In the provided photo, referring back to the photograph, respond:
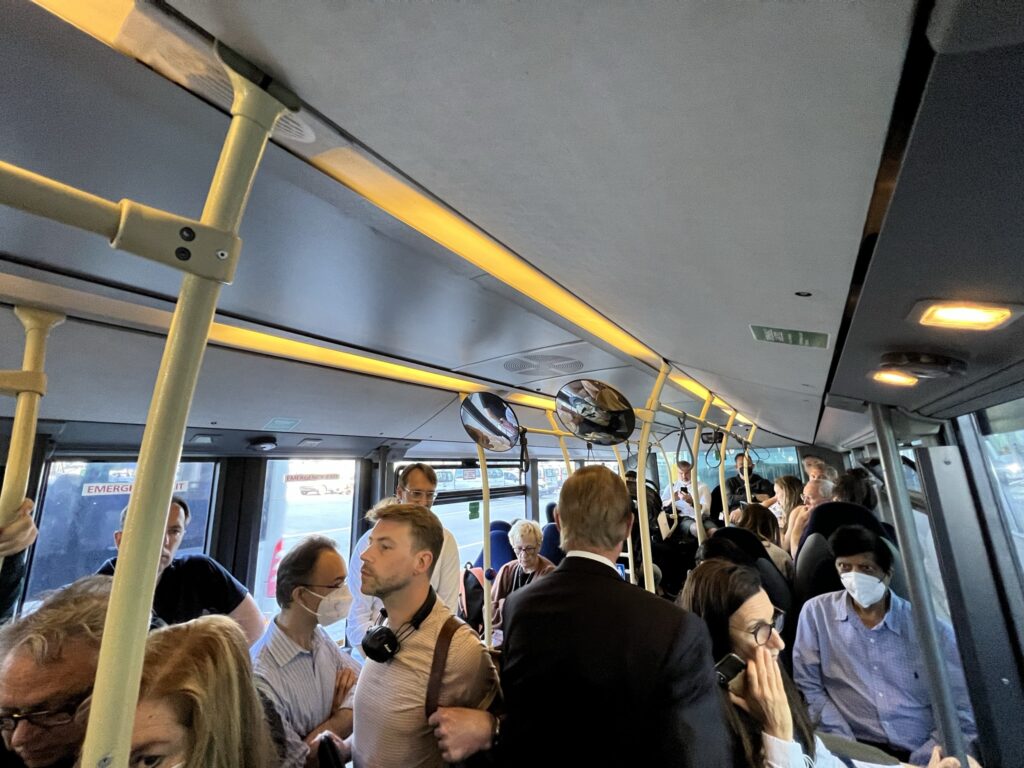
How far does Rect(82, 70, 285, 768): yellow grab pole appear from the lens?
1.55 feet

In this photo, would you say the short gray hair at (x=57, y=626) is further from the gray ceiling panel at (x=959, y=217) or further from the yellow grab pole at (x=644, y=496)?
the yellow grab pole at (x=644, y=496)

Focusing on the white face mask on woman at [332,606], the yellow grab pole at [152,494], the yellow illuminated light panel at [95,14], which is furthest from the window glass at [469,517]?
the yellow illuminated light panel at [95,14]

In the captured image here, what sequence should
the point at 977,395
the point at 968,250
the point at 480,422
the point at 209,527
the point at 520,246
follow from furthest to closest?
1. the point at 209,527
2. the point at 480,422
3. the point at 977,395
4. the point at 520,246
5. the point at 968,250

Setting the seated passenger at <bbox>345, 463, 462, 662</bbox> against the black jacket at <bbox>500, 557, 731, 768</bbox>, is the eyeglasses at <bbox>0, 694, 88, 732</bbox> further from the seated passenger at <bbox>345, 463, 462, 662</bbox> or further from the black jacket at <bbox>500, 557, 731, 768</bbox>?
the seated passenger at <bbox>345, 463, 462, 662</bbox>

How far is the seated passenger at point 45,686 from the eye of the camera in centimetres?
100

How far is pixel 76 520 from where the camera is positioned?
2920mm

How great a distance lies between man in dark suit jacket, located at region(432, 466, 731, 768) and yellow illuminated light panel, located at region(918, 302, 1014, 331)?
1.05 metres

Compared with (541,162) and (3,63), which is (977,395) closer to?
(541,162)

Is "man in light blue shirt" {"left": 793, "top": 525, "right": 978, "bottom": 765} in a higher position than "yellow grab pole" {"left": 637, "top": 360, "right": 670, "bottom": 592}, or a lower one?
lower

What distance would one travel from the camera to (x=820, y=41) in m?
0.51

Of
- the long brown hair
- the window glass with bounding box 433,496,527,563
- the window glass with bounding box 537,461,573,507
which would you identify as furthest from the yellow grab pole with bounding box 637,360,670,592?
the window glass with bounding box 537,461,573,507

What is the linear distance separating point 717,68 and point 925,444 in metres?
2.66

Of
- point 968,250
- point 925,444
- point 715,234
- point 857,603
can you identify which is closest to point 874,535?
point 857,603

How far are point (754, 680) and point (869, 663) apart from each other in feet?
3.79
